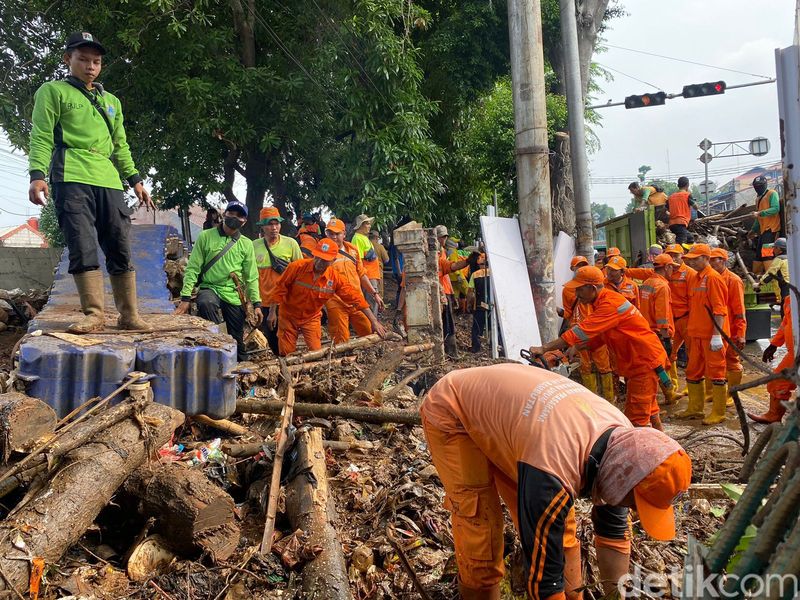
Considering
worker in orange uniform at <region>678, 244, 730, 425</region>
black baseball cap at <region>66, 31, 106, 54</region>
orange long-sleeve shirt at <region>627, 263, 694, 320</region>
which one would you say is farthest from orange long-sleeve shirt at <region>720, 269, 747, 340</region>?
black baseball cap at <region>66, 31, 106, 54</region>

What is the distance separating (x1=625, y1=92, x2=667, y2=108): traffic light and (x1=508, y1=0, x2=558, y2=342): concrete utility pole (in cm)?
739

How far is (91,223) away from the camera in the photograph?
420cm

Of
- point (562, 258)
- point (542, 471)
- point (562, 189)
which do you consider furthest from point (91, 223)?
point (562, 189)

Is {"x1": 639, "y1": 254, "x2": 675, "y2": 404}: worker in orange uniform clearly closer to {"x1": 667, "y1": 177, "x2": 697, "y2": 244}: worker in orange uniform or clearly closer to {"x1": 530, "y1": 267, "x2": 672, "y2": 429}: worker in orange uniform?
{"x1": 530, "y1": 267, "x2": 672, "y2": 429}: worker in orange uniform

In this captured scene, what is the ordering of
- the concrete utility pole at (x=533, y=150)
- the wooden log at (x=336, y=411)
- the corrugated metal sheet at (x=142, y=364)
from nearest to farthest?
1. the corrugated metal sheet at (x=142, y=364)
2. the wooden log at (x=336, y=411)
3. the concrete utility pole at (x=533, y=150)

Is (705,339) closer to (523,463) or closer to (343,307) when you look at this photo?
(343,307)

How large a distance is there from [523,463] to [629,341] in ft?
13.3

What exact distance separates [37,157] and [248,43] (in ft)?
26.1

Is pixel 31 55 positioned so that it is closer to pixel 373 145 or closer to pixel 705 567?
pixel 373 145

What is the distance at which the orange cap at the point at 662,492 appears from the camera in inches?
89.1

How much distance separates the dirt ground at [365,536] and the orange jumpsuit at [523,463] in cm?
40

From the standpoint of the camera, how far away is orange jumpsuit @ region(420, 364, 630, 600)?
2.41 metres

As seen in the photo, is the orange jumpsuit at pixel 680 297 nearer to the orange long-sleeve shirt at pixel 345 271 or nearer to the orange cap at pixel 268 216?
the orange long-sleeve shirt at pixel 345 271

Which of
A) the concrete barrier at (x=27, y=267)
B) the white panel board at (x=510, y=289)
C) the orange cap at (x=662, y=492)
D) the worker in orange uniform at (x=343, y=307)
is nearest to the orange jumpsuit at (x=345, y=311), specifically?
the worker in orange uniform at (x=343, y=307)
